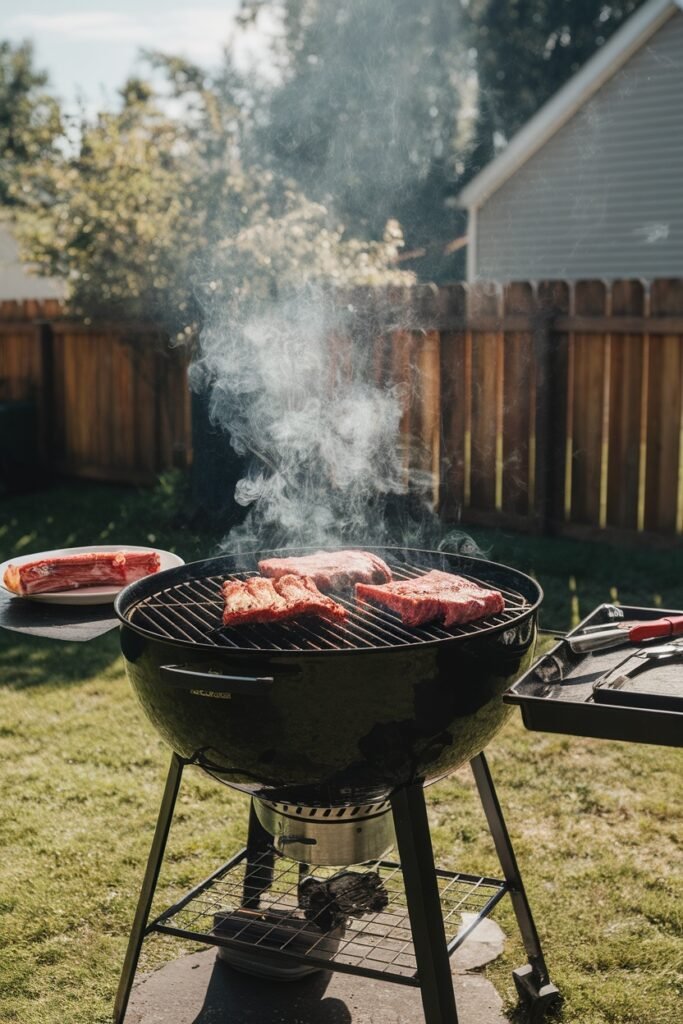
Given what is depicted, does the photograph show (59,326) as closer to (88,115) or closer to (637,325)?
(88,115)

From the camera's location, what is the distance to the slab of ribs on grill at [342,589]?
258 centimetres

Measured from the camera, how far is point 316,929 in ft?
9.41

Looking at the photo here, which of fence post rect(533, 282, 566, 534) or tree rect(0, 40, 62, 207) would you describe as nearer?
fence post rect(533, 282, 566, 534)

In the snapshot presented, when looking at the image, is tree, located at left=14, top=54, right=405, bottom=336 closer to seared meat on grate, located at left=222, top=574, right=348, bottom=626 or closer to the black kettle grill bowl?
seared meat on grate, located at left=222, top=574, right=348, bottom=626

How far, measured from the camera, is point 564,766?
14.0 ft

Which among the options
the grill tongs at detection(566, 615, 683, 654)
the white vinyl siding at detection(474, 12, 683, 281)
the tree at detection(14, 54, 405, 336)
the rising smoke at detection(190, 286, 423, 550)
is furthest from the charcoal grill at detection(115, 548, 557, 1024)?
the white vinyl siding at detection(474, 12, 683, 281)

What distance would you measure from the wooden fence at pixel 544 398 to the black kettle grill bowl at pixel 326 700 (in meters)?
5.03

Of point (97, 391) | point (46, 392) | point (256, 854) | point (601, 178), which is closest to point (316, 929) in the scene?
point (256, 854)

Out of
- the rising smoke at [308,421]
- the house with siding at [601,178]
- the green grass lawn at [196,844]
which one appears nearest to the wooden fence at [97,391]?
the rising smoke at [308,421]

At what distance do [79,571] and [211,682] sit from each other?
39.5 inches

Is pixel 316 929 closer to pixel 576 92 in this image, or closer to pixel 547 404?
pixel 547 404

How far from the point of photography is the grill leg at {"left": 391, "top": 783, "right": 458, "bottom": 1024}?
90.5 inches

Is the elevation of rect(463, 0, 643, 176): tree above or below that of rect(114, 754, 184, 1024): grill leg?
above

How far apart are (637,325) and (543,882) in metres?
4.70
